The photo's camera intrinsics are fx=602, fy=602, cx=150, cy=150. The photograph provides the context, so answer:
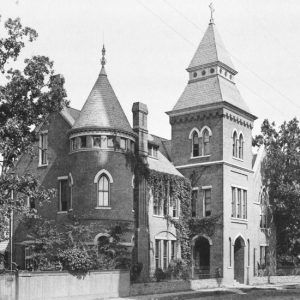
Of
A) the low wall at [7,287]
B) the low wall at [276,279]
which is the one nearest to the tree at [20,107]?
the low wall at [7,287]

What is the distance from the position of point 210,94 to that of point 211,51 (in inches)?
147

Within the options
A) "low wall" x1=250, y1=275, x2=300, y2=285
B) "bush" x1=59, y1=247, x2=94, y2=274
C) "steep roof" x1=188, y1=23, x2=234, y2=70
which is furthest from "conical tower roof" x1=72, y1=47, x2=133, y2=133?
"low wall" x1=250, y1=275, x2=300, y2=285

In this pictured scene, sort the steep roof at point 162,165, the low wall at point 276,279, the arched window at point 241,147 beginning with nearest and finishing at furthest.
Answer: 1. the steep roof at point 162,165
2. the low wall at point 276,279
3. the arched window at point 241,147

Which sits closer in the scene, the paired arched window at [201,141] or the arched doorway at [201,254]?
the arched doorway at [201,254]

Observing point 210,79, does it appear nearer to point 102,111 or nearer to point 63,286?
point 102,111

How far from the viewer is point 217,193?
139ft

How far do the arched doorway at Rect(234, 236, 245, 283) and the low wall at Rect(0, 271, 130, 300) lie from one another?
15253 millimetres

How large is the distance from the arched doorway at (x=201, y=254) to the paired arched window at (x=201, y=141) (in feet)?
→ 20.5

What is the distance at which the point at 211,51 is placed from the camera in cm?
4584

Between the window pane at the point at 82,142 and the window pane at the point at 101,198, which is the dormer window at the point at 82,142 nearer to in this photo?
the window pane at the point at 82,142

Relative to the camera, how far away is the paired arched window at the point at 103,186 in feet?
119

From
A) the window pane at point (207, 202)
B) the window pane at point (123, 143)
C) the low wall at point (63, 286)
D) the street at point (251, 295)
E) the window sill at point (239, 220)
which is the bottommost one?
the street at point (251, 295)

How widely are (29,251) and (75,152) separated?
24.6ft

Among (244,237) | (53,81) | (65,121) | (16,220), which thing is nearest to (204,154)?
(244,237)
